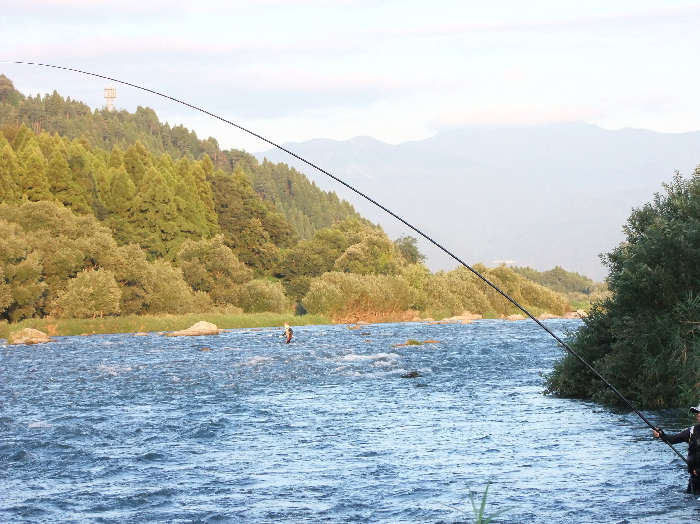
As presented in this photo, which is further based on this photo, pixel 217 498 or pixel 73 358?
pixel 73 358

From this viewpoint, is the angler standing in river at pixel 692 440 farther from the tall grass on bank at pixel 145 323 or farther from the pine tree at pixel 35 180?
the pine tree at pixel 35 180

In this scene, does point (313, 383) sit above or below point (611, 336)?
below

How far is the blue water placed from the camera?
14.7 m

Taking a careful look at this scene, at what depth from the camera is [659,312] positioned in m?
23.1

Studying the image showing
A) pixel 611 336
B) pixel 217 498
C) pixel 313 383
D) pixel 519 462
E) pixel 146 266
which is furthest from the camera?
pixel 146 266

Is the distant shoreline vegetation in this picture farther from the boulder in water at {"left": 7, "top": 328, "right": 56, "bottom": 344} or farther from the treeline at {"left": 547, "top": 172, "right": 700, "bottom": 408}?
the treeline at {"left": 547, "top": 172, "right": 700, "bottom": 408}

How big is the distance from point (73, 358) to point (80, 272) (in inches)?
1305

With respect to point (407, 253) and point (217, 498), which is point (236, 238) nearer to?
point (407, 253)

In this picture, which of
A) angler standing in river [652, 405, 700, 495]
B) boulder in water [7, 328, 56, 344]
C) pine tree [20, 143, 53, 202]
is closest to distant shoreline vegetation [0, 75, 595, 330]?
pine tree [20, 143, 53, 202]

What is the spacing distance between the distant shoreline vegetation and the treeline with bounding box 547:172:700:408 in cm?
6079

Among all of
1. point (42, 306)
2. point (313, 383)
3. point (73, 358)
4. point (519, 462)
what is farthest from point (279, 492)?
point (42, 306)

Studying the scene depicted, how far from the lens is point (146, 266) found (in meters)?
92.9

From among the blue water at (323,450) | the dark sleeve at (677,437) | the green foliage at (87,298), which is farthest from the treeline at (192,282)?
the dark sleeve at (677,437)

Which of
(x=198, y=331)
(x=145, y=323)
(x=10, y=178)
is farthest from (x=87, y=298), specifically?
(x=10, y=178)
